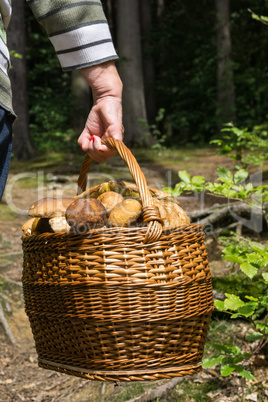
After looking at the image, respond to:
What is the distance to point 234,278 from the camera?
296 cm

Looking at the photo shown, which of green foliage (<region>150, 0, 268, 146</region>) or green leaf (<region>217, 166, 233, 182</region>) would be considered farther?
green foliage (<region>150, 0, 268, 146</region>)

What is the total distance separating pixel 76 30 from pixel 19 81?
8.89 metres

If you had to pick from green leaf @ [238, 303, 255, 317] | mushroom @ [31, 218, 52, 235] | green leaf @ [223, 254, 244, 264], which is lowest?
green leaf @ [238, 303, 255, 317]

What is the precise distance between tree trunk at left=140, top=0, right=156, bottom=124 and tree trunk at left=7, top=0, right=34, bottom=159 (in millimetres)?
6580

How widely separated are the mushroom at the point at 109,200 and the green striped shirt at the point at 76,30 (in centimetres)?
46

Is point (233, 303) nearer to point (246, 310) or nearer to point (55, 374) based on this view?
point (246, 310)

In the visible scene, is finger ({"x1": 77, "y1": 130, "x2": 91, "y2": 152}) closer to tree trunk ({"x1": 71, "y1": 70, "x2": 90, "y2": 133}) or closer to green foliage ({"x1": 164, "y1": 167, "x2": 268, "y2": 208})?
green foliage ({"x1": 164, "y1": 167, "x2": 268, "y2": 208})

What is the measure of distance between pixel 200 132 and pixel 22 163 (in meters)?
7.48

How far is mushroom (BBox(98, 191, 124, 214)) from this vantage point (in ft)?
5.35

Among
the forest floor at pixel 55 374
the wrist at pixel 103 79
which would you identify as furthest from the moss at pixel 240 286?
the wrist at pixel 103 79

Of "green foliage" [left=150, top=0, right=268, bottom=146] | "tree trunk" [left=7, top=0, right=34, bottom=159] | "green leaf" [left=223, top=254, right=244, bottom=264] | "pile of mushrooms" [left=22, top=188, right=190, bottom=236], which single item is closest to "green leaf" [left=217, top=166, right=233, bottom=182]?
"green leaf" [left=223, top=254, right=244, bottom=264]

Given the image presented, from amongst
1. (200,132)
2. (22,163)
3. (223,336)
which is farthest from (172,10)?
(223,336)

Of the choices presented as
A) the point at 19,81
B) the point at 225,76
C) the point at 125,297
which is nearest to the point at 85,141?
the point at 125,297

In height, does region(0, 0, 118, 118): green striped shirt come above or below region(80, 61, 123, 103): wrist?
above
